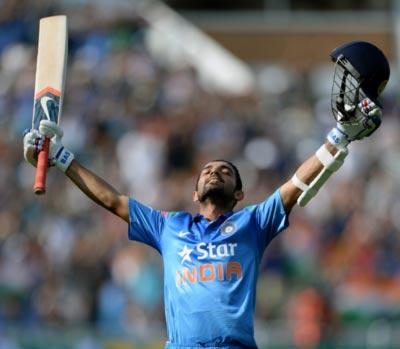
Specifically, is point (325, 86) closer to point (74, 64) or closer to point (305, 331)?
point (74, 64)

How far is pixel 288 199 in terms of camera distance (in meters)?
8.23

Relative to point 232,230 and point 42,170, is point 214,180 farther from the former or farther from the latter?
point 42,170

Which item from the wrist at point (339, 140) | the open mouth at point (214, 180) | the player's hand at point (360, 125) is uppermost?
the player's hand at point (360, 125)

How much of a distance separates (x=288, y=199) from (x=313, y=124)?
1017 centimetres

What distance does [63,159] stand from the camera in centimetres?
864

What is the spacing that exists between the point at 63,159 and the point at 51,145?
0.13 meters

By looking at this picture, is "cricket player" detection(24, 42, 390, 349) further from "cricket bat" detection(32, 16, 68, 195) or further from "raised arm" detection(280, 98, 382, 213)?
"cricket bat" detection(32, 16, 68, 195)

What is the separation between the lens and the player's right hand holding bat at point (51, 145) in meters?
8.47

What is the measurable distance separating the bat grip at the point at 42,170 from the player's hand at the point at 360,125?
173 cm

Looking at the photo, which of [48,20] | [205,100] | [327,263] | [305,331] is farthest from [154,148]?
[48,20]

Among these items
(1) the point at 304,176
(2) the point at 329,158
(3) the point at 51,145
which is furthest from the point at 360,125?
(3) the point at 51,145

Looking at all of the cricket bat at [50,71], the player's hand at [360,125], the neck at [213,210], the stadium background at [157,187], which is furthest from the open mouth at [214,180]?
the stadium background at [157,187]

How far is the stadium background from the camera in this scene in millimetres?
14336

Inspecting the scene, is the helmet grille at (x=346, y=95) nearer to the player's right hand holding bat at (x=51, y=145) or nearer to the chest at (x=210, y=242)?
the chest at (x=210, y=242)
